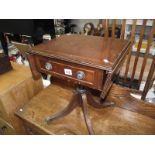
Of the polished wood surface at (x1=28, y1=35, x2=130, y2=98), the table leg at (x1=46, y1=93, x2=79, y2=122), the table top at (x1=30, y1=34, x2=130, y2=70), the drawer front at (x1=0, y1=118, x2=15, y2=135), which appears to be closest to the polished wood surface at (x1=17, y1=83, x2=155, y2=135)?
the table leg at (x1=46, y1=93, x2=79, y2=122)

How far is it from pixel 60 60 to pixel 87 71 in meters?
0.14

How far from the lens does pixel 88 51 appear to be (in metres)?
0.63

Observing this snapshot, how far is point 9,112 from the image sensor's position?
875mm

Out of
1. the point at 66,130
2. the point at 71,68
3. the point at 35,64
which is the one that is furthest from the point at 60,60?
the point at 66,130

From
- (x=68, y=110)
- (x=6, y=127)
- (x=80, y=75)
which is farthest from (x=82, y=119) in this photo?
(x=6, y=127)

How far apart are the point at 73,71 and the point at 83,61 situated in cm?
8

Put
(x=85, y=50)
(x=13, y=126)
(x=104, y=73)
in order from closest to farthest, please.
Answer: (x=104, y=73) → (x=85, y=50) → (x=13, y=126)

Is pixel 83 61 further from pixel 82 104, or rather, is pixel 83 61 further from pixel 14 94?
pixel 14 94

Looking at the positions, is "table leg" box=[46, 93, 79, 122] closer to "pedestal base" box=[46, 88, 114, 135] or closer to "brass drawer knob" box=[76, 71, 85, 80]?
"pedestal base" box=[46, 88, 114, 135]

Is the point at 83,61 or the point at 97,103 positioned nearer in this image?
the point at 83,61

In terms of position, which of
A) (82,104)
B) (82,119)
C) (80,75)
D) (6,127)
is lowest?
(6,127)

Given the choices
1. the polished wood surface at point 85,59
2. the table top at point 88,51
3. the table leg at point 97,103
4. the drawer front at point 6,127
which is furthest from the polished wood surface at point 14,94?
the table leg at point 97,103
